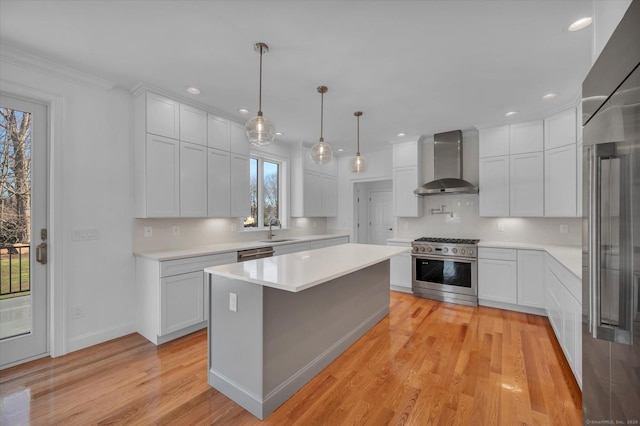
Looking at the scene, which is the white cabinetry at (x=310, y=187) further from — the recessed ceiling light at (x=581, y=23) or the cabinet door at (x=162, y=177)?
the recessed ceiling light at (x=581, y=23)

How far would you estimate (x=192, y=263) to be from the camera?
307 cm

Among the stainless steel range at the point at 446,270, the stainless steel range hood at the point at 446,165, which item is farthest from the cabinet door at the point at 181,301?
the stainless steel range hood at the point at 446,165

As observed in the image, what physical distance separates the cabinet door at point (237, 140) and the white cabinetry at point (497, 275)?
3.72m

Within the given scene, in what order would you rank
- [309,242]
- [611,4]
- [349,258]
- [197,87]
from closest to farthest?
[611,4]
[349,258]
[197,87]
[309,242]

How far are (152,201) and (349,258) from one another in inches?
86.9

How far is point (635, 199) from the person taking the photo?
0.89 meters

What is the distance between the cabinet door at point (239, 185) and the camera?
12.8 feet

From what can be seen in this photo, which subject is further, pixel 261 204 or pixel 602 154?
pixel 261 204

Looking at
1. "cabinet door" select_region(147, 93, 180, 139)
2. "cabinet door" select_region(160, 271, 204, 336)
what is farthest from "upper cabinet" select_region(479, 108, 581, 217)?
"cabinet door" select_region(147, 93, 180, 139)

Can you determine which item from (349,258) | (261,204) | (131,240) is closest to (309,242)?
(261,204)

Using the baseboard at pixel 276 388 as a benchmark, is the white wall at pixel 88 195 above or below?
above

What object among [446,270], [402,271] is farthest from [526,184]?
[402,271]

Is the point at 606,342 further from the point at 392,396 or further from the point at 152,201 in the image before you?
the point at 152,201

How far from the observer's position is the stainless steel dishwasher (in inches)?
141
